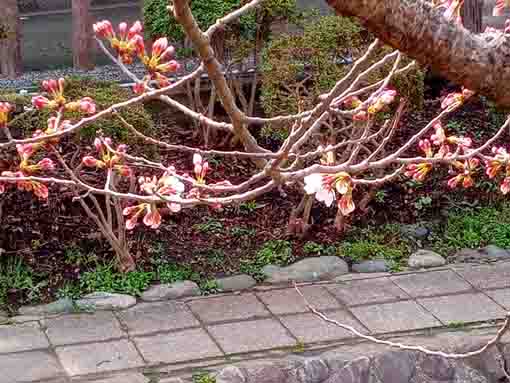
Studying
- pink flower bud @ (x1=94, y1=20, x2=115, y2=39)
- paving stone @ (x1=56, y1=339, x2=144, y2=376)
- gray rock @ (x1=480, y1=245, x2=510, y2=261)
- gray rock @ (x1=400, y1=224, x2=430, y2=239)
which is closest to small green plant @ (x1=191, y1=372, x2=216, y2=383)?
paving stone @ (x1=56, y1=339, x2=144, y2=376)

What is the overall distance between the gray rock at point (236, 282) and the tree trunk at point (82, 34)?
3262 millimetres

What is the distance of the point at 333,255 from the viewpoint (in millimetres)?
5906

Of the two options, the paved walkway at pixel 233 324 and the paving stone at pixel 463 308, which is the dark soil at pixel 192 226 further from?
the paving stone at pixel 463 308

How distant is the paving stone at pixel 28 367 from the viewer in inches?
173

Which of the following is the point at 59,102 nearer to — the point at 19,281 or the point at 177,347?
the point at 177,347

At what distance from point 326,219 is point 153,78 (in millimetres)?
3972

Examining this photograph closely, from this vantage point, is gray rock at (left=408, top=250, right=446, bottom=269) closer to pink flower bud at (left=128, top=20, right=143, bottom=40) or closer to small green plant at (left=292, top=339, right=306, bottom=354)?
small green plant at (left=292, top=339, right=306, bottom=354)

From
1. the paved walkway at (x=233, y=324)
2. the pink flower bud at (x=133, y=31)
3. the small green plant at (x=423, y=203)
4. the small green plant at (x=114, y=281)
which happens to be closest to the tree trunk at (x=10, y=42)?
the small green plant at (x=114, y=281)

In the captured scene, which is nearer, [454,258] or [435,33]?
[435,33]

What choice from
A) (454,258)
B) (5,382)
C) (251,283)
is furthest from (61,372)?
(454,258)

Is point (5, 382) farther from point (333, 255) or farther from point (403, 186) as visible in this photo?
point (403, 186)

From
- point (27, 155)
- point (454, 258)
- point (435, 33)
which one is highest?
point (435, 33)

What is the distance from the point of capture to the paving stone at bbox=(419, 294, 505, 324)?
514cm

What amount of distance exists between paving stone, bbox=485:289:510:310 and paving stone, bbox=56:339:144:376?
6.81 feet
